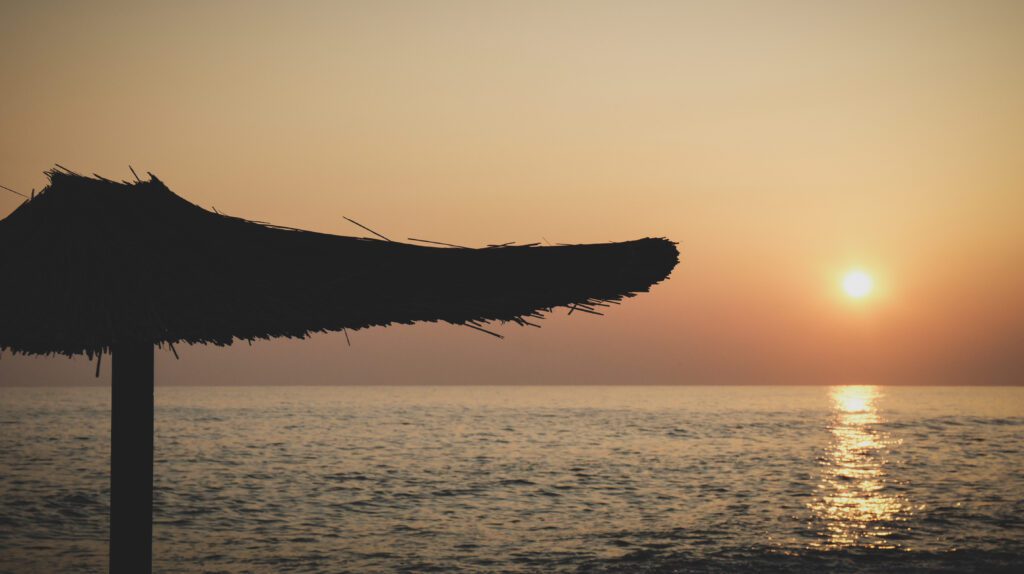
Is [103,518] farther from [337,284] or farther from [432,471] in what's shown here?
[337,284]

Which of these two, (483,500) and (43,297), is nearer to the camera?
(43,297)

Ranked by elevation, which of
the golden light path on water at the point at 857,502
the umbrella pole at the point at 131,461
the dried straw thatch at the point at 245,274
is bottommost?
the golden light path on water at the point at 857,502

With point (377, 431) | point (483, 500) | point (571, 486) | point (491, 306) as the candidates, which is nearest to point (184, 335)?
point (491, 306)

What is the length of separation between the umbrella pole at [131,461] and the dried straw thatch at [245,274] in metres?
Answer: 0.46

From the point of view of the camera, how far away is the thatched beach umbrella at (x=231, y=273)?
354 cm

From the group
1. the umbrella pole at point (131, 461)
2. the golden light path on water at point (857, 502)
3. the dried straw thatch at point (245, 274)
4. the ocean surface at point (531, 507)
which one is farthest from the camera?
the golden light path on water at point (857, 502)

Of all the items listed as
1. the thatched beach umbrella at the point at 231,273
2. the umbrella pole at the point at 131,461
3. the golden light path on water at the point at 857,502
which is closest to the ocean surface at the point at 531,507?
the golden light path on water at the point at 857,502

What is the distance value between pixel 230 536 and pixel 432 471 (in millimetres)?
11536

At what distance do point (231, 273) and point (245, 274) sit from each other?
7 centimetres

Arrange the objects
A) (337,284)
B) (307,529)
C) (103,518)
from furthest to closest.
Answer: (103,518), (307,529), (337,284)

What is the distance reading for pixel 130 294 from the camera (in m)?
3.76

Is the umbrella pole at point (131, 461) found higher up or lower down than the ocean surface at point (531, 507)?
higher up

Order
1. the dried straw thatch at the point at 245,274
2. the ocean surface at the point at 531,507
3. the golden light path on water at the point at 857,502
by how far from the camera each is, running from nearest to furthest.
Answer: the dried straw thatch at the point at 245,274 < the ocean surface at the point at 531,507 < the golden light path on water at the point at 857,502

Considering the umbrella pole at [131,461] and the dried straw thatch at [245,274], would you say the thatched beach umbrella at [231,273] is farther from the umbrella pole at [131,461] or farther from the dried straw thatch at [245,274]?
the umbrella pole at [131,461]
